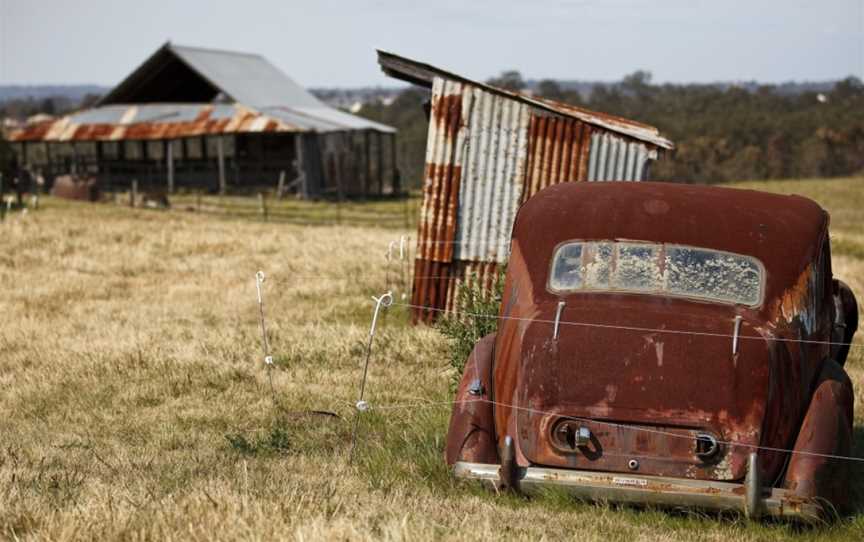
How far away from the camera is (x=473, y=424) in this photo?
6742 millimetres

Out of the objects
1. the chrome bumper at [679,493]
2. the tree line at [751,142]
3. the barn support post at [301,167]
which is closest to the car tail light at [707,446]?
the chrome bumper at [679,493]

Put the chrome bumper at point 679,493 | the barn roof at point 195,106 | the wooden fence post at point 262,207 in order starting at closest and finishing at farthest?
Answer: the chrome bumper at point 679,493 → the wooden fence post at point 262,207 → the barn roof at point 195,106

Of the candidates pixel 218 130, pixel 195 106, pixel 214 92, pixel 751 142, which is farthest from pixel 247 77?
pixel 751 142

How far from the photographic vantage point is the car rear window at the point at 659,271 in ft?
22.2

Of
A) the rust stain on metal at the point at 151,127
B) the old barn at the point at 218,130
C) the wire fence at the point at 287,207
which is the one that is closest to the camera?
the wire fence at the point at 287,207

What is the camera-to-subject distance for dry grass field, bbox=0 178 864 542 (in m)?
5.55

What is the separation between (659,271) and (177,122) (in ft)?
113

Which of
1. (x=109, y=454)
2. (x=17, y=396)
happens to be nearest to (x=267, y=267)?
(x=17, y=396)

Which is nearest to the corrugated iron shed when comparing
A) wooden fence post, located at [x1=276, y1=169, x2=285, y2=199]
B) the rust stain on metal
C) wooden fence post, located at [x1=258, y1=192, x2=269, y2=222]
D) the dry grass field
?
the dry grass field

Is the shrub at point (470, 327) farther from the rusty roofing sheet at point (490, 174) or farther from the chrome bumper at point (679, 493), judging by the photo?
the rusty roofing sheet at point (490, 174)

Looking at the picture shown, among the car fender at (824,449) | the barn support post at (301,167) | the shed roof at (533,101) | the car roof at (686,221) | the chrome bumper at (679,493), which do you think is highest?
the shed roof at (533,101)

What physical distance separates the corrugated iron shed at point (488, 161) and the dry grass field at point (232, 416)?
1.14 m

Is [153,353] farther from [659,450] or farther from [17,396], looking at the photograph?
[659,450]

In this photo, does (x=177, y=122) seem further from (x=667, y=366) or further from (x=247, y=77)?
(x=667, y=366)
